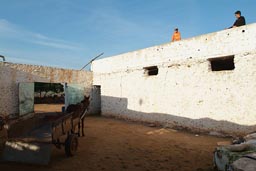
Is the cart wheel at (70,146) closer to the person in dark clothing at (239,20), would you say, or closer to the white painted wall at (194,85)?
the white painted wall at (194,85)

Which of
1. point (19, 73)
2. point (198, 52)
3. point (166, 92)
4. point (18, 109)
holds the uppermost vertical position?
point (198, 52)

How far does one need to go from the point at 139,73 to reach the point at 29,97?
596 cm

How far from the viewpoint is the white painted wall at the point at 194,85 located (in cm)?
694

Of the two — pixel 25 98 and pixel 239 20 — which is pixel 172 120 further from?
pixel 25 98

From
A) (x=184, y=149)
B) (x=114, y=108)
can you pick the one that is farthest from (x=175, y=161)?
(x=114, y=108)

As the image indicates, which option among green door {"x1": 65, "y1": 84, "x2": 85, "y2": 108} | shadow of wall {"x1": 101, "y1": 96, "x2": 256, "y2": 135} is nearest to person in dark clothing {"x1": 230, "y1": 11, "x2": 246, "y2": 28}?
shadow of wall {"x1": 101, "y1": 96, "x2": 256, "y2": 135}

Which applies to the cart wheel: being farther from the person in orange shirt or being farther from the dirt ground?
the person in orange shirt

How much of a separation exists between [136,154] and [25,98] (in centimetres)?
734

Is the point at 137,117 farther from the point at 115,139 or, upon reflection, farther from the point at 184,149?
the point at 184,149

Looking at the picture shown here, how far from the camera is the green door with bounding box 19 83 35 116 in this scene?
9.84 meters

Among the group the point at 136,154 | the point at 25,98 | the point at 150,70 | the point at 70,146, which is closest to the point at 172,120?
the point at 150,70

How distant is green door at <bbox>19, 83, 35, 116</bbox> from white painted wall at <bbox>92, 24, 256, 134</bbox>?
4742mm

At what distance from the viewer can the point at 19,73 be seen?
10.0 m

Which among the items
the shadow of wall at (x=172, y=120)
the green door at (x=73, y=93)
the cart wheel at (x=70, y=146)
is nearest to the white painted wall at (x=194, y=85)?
the shadow of wall at (x=172, y=120)
